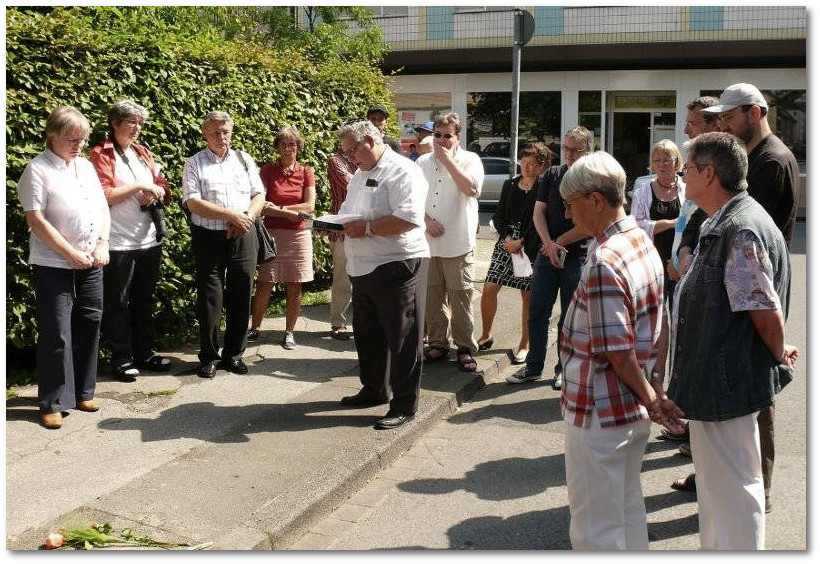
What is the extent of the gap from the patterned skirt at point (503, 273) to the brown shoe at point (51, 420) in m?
3.66

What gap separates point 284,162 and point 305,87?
206 cm

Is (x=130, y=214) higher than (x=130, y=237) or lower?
higher

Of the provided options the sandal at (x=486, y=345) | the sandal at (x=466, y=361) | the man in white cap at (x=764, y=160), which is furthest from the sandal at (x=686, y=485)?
the sandal at (x=486, y=345)

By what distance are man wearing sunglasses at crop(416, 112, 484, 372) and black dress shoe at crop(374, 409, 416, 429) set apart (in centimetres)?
144

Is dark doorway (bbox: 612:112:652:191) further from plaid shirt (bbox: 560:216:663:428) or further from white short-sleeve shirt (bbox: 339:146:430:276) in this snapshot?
plaid shirt (bbox: 560:216:663:428)

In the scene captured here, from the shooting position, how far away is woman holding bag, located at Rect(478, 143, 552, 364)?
287 inches

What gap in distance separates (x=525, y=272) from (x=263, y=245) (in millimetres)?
2138

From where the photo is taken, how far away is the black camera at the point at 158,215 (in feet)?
22.4

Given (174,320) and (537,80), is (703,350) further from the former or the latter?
(537,80)

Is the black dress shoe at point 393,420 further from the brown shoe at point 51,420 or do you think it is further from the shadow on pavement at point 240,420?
the brown shoe at point 51,420

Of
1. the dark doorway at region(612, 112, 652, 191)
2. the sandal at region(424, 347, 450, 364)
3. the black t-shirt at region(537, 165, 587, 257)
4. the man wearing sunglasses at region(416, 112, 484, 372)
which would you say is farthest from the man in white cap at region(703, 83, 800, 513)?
the dark doorway at region(612, 112, 652, 191)

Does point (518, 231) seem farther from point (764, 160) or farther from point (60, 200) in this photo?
point (60, 200)


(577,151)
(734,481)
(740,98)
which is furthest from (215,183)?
(734,481)

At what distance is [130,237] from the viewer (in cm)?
673
